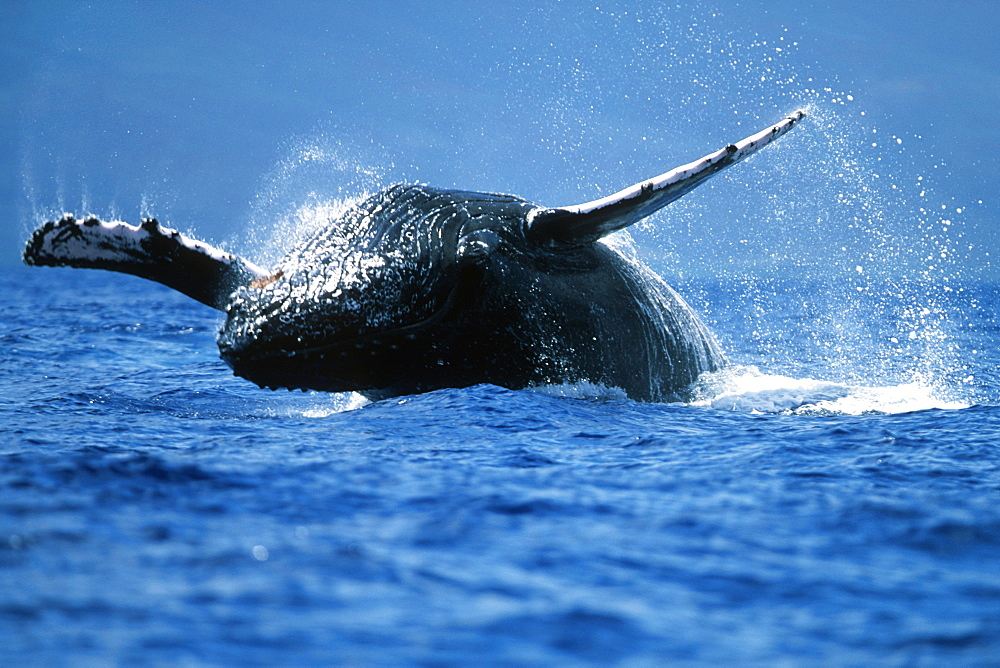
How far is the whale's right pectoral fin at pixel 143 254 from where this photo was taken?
7426mm

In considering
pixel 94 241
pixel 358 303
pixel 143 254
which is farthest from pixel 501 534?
pixel 94 241

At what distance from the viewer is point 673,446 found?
5.92 metres

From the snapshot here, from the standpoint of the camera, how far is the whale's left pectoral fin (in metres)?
6.75

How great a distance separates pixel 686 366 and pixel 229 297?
4149 millimetres

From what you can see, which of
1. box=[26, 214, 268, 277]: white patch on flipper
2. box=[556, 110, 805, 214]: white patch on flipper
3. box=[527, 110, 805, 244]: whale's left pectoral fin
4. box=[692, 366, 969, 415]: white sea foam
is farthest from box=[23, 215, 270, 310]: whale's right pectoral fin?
box=[692, 366, 969, 415]: white sea foam

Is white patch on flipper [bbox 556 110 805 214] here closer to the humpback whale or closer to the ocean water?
the humpback whale

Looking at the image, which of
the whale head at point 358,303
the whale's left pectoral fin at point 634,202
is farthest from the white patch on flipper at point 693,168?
the whale head at point 358,303

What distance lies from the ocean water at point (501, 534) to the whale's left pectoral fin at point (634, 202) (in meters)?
1.27

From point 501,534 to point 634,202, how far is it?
354cm

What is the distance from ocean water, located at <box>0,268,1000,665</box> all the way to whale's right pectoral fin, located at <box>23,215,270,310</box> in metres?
1.13

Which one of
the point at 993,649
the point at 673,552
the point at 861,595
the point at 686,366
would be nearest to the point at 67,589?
the point at 673,552

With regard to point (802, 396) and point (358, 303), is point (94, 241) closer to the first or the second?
point (358, 303)

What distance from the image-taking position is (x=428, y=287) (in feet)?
22.4

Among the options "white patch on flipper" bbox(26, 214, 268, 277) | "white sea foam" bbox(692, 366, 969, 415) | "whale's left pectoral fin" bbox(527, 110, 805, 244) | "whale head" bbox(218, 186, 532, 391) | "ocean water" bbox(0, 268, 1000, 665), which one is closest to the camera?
"ocean water" bbox(0, 268, 1000, 665)
